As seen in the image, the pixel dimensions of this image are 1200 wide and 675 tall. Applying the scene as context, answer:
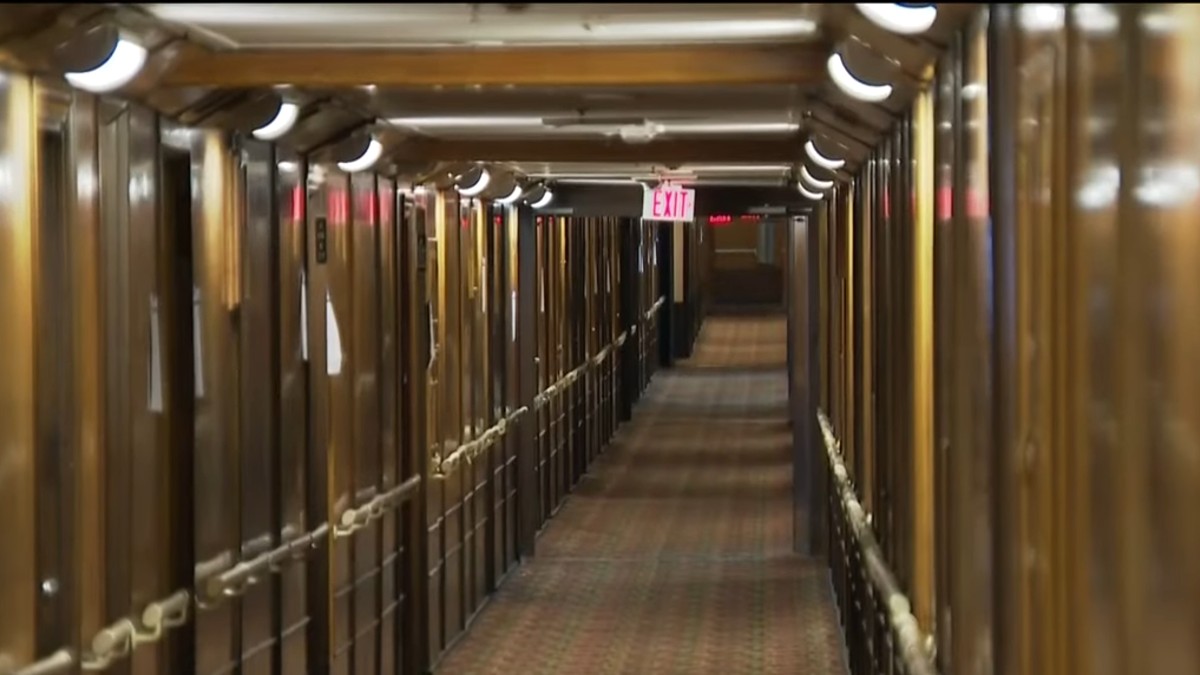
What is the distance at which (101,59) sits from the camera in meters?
4.63

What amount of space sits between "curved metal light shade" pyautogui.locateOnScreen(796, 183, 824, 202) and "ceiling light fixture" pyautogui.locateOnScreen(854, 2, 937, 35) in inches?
309

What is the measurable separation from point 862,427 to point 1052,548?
5.70 meters

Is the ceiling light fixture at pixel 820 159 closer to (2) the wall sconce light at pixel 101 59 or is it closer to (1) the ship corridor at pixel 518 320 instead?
(1) the ship corridor at pixel 518 320

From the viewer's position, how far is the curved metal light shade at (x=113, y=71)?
470 centimetres

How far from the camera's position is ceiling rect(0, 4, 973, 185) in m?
4.86

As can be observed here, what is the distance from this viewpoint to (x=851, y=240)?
31.3ft

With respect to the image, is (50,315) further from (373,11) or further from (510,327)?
(510,327)

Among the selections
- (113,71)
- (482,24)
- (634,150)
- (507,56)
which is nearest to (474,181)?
(634,150)

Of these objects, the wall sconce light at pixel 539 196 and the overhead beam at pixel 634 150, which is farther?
the wall sconce light at pixel 539 196

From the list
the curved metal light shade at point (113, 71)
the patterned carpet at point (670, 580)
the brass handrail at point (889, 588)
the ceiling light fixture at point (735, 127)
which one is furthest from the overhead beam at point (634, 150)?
the curved metal light shade at point (113, 71)

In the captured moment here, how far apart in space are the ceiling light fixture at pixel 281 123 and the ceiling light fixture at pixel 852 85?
1880 mm

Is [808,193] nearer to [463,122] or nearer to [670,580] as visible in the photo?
[670,580]

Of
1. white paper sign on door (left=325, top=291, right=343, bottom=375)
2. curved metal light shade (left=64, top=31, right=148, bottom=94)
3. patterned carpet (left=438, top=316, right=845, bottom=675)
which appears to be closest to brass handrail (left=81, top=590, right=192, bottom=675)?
curved metal light shade (left=64, top=31, right=148, bottom=94)

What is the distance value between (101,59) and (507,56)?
4.68ft
